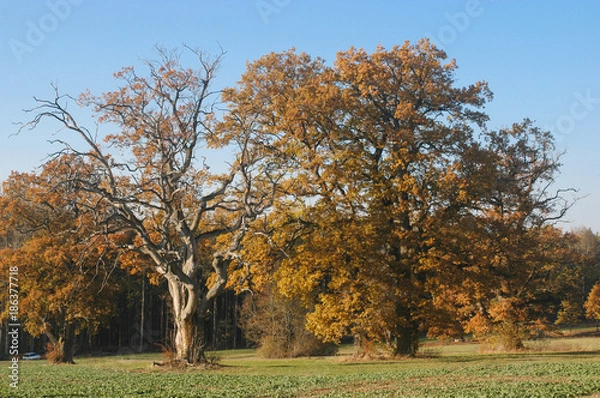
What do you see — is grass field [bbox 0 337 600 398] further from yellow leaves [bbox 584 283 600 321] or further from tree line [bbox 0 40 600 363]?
yellow leaves [bbox 584 283 600 321]

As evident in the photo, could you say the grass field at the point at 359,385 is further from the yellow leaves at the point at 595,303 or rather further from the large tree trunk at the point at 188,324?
the yellow leaves at the point at 595,303

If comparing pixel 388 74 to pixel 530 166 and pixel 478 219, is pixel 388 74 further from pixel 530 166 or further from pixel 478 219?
pixel 530 166

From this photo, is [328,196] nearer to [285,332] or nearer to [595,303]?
[285,332]

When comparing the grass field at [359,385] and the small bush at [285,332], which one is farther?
the small bush at [285,332]

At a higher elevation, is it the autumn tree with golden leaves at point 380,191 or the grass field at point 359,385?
the autumn tree with golden leaves at point 380,191

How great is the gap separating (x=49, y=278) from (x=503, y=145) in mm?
30552

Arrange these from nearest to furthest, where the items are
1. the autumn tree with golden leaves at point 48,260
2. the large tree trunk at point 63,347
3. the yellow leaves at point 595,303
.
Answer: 1. the autumn tree with golden leaves at point 48,260
2. the large tree trunk at point 63,347
3. the yellow leaves at point 595,303

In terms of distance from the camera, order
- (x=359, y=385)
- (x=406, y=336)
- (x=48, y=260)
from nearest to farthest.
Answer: (x=359, y=385) → (x=406, y=336) → (x=48, y=260)

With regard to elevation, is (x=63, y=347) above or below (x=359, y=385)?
above

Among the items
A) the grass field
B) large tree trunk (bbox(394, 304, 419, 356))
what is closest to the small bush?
large tree trunk (bbox(394, 304, 419, 356))

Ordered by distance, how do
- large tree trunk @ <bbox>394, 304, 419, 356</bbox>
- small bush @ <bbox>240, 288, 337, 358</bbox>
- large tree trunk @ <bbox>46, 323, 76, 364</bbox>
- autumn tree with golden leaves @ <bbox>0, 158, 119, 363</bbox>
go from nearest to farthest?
large tree trunk @ <bbox>394, 304, 419, 356</bbox> < autumn tree with golden leaves @ <bbox>0, 158, 119, 363</bbox> < large tree trunk @ <bbox>46, 323, 76, 364</bbox> < small bush @ <bbox>240, 288, 337, 358</bbox>

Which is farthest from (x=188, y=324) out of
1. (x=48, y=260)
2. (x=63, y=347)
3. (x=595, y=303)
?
(x=595, y=303)

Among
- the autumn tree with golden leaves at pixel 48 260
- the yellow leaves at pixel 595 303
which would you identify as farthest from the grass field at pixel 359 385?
the yellow leaves at pixel 595 303

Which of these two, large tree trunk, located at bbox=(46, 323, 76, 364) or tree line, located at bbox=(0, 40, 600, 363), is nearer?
tree line, located at bbox=(0, 40, 600, 363)
